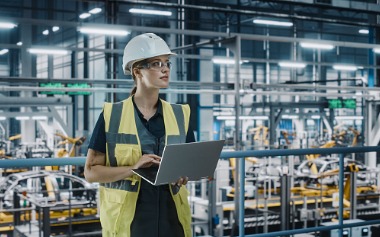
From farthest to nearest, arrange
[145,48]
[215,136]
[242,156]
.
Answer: [215,136], [242,156], [145,48]

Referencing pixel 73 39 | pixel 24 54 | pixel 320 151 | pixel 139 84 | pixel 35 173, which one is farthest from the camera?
pixel 73 39

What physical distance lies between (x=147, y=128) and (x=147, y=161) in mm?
224

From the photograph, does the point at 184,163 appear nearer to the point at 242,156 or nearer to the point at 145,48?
the point at 145,48

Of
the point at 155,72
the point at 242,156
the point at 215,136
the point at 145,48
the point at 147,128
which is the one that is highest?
the point at 145,48

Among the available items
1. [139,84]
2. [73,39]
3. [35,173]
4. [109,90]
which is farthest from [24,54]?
[139,84]

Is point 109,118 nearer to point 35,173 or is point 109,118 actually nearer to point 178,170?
point 178,170

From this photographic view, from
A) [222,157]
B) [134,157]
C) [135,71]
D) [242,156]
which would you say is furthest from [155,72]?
[242,156]

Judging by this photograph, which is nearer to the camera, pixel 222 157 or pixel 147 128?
pixel 147 128

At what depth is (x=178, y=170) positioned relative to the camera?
229 centimetres

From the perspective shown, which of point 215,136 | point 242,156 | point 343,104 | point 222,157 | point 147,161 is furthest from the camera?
point 215,136

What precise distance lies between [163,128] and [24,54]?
15.6 m

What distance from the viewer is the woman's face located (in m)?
2.39

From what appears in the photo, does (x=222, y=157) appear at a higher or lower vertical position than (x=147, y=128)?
lower

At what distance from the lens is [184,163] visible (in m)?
2.31
